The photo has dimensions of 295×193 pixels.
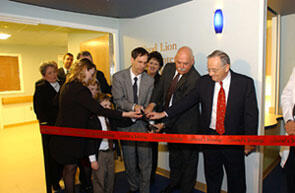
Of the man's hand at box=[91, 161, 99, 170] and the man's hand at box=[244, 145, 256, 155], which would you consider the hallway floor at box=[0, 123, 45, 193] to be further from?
the man's hand at box=[244, 145, 256, 155]

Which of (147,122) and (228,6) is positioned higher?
(228,6)

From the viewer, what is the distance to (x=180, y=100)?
2.35 meters

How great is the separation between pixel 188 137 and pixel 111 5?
223cm

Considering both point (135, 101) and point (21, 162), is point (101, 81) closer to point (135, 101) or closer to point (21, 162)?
point (135, 101)

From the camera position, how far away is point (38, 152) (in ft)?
15.2

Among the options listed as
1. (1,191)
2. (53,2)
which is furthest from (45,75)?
(1,191)

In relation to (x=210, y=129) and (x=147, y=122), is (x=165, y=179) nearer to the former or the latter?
(x=147, y=122)

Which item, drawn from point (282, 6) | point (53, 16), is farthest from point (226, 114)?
point (53, 16)

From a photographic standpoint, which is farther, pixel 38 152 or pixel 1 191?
pixel 38 152

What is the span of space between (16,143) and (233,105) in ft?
17.9

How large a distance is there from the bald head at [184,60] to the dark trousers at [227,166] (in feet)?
2.87

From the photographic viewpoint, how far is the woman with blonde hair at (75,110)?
1914mm

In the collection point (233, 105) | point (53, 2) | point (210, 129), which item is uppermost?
point (53, 2)

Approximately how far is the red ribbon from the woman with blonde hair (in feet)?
0.21
